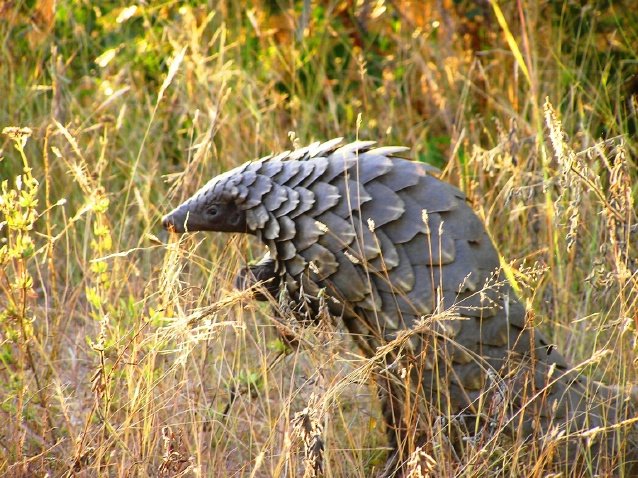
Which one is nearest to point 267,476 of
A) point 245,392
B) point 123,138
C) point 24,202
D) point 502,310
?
point 245,392

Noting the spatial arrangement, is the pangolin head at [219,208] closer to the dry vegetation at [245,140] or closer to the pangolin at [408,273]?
the pangolin at [408,273]

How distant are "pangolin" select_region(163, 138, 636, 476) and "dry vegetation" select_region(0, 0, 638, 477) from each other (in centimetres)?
18

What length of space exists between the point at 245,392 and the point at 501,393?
1127 mm

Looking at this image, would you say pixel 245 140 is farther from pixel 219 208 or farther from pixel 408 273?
pixel 408 273

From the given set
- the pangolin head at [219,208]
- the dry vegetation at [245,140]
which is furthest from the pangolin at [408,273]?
the dry vegetation at [245,140]

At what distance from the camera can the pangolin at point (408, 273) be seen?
2617mm

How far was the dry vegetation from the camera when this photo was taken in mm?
3131

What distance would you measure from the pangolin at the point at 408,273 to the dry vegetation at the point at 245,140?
180mm

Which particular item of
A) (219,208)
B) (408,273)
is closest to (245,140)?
(219,208)

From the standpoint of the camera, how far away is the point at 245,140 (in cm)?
470

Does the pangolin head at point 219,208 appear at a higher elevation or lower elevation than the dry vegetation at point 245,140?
higher

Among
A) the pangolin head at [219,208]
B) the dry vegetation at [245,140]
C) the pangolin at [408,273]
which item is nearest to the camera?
the pangolin at [408,273]

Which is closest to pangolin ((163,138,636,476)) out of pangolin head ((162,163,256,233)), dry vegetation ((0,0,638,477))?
pangolin head ((162,163,256,233))

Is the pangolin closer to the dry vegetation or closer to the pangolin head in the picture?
the pangolin head
